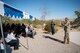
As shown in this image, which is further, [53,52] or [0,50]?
[53,52]

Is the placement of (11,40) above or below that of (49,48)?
above

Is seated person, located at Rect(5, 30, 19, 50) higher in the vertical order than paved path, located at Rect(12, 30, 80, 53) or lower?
higher

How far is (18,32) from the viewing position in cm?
1620

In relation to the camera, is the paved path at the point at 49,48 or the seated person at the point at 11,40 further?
the paved path at the point at 49,48

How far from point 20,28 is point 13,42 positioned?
6892 mm

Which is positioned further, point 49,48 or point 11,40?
point 49,48

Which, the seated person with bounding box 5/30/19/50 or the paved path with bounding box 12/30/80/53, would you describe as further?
the paved path with bounding box 12/30/80/53

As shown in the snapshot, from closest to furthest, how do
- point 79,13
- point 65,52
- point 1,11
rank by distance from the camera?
point 1,11 → point 65,52 → point 79,13

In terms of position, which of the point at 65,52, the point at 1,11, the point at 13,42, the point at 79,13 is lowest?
the point at 65,52

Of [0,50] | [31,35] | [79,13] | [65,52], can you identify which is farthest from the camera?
[79,13]

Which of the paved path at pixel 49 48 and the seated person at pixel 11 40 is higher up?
the seated person at pixel 11 40

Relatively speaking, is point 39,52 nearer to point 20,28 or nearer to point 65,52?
point 65,52

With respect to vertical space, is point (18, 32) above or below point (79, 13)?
below

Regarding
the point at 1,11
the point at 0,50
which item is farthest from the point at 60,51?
the point at 1,11
